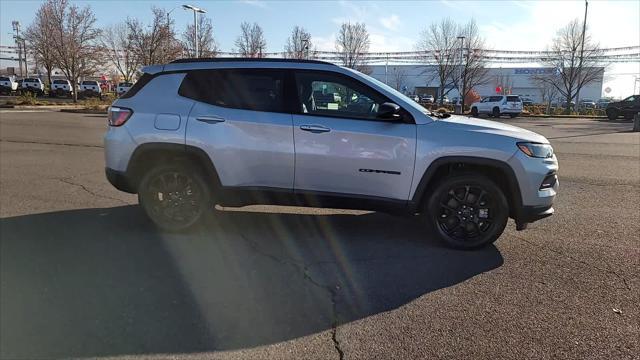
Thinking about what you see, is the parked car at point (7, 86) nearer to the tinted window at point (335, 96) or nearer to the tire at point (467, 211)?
the tinted window at point (335, 96)

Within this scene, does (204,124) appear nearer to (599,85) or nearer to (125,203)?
(125,203)

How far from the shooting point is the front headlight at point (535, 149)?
16.8ft

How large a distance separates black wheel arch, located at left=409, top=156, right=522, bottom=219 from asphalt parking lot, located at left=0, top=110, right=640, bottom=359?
514 millimetres

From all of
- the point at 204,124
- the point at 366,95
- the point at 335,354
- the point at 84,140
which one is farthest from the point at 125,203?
the point at 84,140

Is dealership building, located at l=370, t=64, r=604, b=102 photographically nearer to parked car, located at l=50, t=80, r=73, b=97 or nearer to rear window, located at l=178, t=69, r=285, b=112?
parked car, located at l=50, t=80, r=73, b=97

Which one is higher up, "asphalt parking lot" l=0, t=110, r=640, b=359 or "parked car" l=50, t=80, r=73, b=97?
"parked car" l=50, t=80, r=73, b=97

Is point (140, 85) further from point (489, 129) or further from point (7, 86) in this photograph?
point (7, 86)

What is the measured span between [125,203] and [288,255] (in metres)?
3.20

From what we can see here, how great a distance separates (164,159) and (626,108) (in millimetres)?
40041

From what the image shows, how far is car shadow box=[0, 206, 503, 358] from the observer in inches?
138

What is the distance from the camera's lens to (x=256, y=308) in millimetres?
3896

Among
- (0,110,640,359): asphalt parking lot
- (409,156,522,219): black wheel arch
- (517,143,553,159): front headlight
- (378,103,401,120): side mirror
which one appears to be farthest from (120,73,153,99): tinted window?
(517,143,553,159): front headlight

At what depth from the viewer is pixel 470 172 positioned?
5.26m

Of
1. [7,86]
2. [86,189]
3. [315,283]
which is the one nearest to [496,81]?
[7,86]
